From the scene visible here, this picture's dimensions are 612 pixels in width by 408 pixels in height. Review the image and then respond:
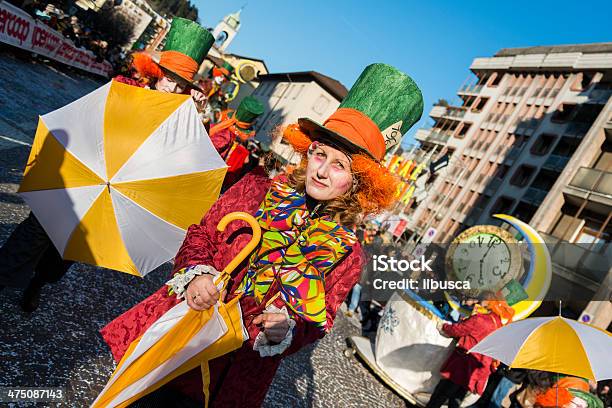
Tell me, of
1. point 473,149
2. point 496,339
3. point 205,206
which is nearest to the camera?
point 205,206

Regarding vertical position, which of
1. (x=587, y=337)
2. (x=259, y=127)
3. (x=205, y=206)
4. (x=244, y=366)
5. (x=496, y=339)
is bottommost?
(x=244, y=366)

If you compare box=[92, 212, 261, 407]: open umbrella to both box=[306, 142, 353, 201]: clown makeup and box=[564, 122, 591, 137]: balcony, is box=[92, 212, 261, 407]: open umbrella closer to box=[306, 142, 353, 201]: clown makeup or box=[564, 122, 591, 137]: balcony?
box=[306, 142, 353, 201]: clown makeup

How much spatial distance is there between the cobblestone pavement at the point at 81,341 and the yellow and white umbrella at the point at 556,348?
1.99 metres

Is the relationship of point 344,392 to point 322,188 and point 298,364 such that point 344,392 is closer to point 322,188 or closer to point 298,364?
point 298,364

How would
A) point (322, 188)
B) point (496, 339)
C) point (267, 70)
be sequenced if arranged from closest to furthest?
point (322, 188) < point (496, 339) < point (267, 70)

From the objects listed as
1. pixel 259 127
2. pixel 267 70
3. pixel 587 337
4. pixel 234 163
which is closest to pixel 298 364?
pixel 587 337

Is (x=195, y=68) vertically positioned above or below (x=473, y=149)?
below

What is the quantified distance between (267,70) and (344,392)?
60.5 metres

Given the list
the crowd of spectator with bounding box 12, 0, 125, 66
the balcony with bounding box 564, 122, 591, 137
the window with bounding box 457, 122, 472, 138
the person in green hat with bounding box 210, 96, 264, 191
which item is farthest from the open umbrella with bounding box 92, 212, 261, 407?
the window with bounding box 457, 122, 472, 138

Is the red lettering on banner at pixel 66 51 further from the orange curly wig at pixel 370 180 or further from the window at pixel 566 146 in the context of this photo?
the window at pixel 566 146

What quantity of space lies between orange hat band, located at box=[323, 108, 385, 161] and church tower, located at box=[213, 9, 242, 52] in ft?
251

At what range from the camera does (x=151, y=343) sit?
1496 mm

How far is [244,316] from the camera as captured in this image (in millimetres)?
1854

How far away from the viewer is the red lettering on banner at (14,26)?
11.8 metres
